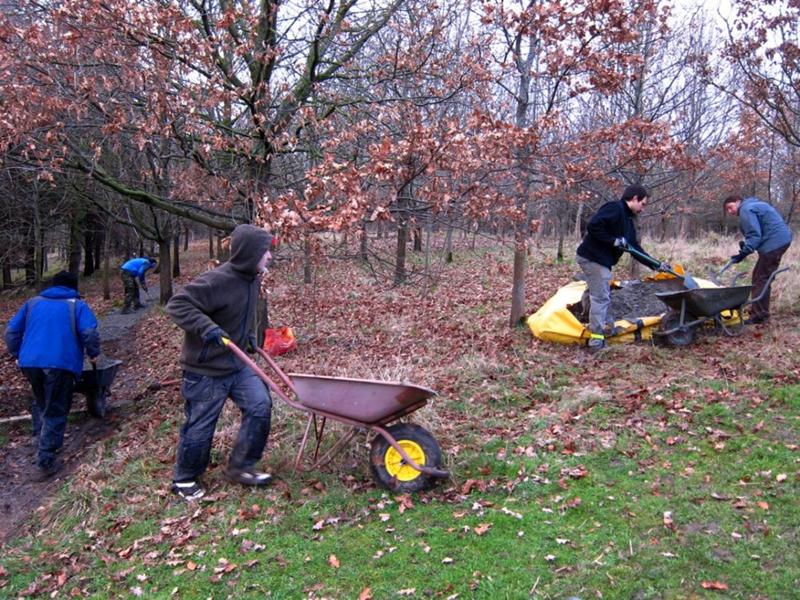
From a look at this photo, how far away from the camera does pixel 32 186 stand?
1641cm

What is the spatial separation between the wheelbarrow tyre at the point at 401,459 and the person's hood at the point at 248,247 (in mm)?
1598

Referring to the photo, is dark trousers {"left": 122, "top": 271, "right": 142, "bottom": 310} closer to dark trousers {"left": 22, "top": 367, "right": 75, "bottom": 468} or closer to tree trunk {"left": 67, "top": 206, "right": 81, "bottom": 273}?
tree trunk {"left": 67, "top": 206, "right": 81, "bottom": 273}

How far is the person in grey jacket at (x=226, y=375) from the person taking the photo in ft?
14.8

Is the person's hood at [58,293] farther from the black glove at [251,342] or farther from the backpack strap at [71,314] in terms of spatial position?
the black glove at [251,342]

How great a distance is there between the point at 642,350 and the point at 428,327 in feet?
11.6

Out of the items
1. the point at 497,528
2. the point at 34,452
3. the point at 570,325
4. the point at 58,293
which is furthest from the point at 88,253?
the point at 497,528

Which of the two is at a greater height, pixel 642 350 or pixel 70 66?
pixel 70 66

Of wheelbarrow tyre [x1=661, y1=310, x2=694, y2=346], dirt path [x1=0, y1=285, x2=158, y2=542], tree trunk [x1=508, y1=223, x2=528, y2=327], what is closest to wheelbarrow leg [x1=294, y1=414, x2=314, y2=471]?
dirt path [x1=0, y1=285, x2=158, y2=542]

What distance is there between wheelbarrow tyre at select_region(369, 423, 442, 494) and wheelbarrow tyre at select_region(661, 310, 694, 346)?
3834 mm

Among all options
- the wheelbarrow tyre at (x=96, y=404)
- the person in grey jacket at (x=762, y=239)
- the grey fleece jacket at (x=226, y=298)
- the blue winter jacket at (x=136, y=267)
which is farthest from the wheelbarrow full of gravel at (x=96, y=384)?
the blue winter jacket at (x=136, y=267)

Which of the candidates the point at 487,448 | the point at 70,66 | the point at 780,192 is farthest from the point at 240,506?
the point at 780,192

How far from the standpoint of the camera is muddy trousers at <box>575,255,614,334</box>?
6.86 metres

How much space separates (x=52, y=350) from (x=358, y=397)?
3.44 m

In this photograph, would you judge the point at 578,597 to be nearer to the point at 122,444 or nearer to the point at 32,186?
the point at 122,444
